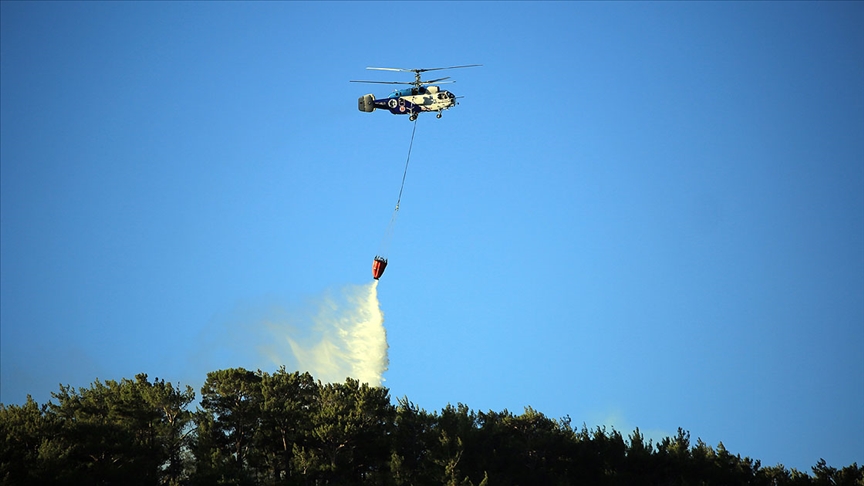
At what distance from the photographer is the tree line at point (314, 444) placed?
77375 mm

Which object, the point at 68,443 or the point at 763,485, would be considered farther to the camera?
the point at 763,485

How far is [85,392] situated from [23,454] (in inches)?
717

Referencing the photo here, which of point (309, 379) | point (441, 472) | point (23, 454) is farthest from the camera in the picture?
point (309, 379)

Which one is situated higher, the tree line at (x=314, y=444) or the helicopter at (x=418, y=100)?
the helicopter at (x=418, y=100)

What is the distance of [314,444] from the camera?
84.5 m

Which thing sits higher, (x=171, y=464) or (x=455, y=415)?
(x=455, y=415)

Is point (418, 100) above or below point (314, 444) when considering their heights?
above

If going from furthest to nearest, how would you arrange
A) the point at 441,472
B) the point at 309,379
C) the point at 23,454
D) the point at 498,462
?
the point at 309,379
the point at 498,462
the point at 441,472
the point at 23,454


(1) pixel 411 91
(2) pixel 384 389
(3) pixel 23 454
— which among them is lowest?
(3) pixel 23 454

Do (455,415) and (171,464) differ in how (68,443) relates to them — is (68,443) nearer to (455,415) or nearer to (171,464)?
(171,464)

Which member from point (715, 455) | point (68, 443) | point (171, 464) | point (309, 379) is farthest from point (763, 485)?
point (68, 443)

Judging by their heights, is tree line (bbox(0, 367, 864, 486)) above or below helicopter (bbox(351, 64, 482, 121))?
below

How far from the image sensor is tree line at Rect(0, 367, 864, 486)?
254ft

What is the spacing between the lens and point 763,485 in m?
90.8
